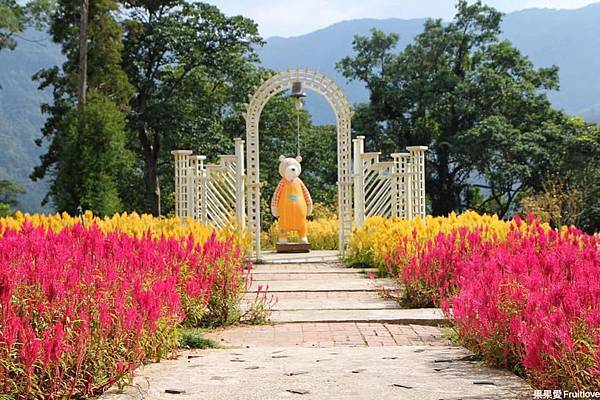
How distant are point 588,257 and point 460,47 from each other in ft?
78.7

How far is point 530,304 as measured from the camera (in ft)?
12.4

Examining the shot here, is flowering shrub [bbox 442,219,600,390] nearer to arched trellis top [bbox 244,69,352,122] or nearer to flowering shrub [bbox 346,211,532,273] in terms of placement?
flowering shrub [bbox 346,211,532,273]

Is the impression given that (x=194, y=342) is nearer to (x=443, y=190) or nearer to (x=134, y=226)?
(x=134, y=226)

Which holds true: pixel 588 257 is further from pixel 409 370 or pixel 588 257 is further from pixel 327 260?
pixel 327 260

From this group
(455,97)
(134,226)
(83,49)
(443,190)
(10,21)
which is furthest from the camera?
(443,190)

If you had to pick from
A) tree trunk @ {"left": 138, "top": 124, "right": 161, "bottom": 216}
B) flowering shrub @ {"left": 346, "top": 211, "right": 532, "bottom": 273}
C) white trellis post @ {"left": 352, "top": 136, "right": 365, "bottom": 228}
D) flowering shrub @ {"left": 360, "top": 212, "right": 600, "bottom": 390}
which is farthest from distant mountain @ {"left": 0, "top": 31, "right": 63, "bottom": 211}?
flowering shrub @ {"left": 360, "top": 212, "right": 600, "bottom": 390}

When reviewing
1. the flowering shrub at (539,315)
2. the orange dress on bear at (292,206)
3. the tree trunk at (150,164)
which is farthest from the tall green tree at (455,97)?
the flowering shrub at (539,315)

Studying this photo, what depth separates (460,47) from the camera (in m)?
28.0

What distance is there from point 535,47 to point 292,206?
13737cm

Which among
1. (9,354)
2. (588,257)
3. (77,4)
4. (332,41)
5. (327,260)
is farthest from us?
(332,41)

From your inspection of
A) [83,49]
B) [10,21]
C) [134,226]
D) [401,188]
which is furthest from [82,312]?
[10,21]

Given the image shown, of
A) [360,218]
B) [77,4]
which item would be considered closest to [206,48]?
[77,4]

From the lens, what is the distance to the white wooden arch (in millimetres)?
13008

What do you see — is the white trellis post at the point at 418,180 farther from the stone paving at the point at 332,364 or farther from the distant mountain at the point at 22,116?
the distant mountain at the point at 22,116
